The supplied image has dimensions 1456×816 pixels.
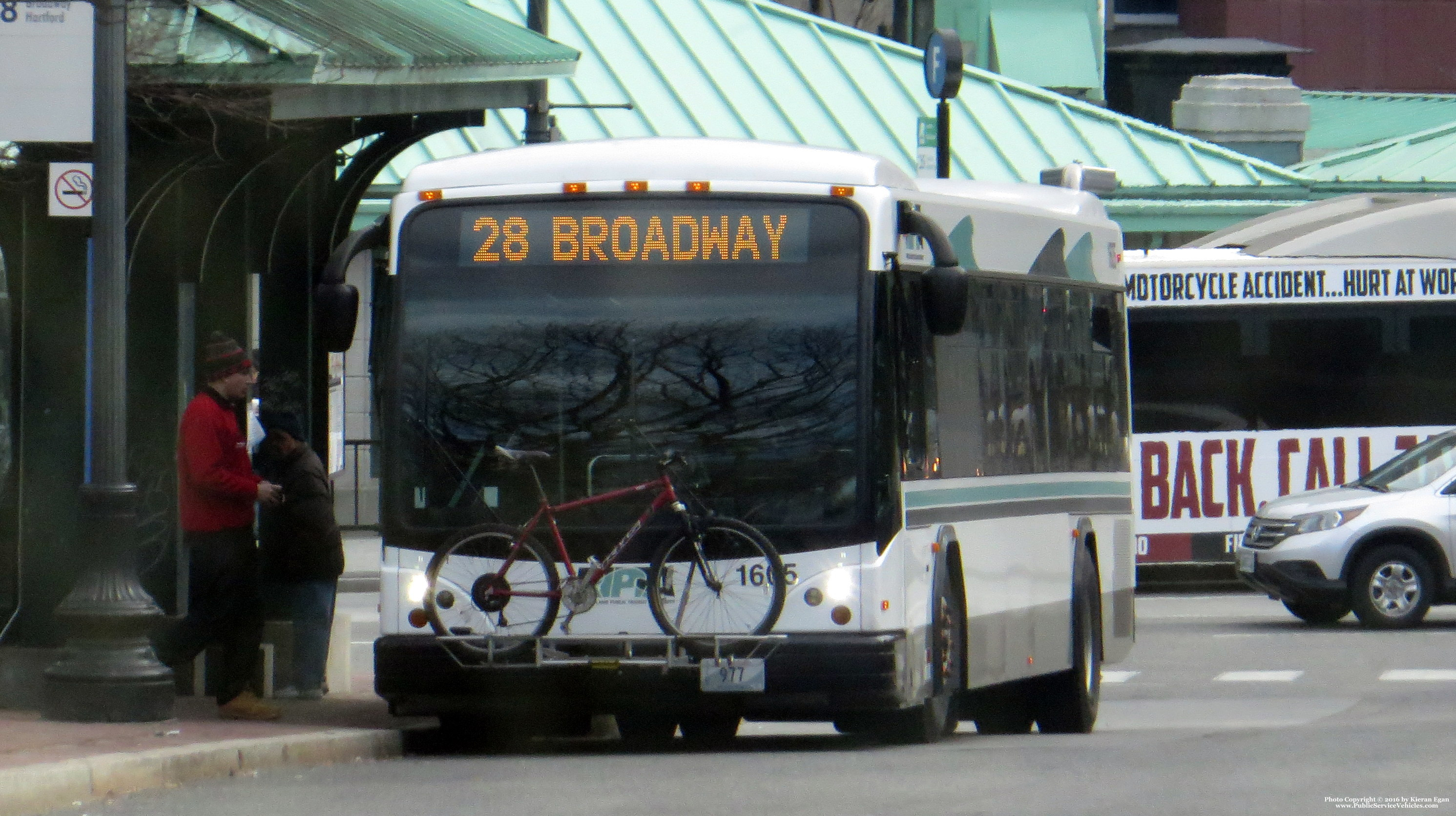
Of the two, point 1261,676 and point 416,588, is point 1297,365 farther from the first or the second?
point 416,588

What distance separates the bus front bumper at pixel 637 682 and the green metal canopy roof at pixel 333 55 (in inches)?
108

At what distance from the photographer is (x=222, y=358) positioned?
1231 cm

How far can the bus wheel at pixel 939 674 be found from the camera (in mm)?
11820

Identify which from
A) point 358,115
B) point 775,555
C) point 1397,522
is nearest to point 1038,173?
point 1397,522

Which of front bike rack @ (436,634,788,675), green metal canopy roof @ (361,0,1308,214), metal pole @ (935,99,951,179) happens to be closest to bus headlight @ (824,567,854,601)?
front bike rack @ (436,634,788,675)

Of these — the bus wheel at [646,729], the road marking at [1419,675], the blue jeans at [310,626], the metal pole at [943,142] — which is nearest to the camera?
the blue jeans at [310,626]

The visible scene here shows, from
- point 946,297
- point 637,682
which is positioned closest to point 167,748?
point 637,682

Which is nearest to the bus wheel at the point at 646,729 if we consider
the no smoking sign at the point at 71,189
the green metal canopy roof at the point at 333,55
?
the green metal canopy roof at the point at 333,55

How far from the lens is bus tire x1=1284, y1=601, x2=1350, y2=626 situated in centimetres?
2164

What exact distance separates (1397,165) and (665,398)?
26526 mm

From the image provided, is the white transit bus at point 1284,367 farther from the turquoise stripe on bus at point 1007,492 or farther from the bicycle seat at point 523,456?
the bicycle seat at point 523,456

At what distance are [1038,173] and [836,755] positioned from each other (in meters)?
20.4

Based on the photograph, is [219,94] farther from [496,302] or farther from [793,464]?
[793,464]

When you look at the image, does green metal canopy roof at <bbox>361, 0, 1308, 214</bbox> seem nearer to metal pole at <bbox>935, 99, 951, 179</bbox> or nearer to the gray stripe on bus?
metal pole at <bbox>935, 99, 951, 179</bbox>
